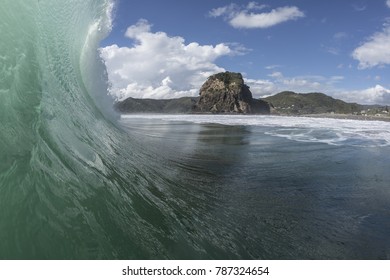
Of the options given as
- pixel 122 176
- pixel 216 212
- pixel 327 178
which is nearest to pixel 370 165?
pixel 327 178

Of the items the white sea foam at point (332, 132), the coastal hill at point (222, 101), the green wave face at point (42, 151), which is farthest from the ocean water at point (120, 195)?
the coastal hill at point (222, 101)

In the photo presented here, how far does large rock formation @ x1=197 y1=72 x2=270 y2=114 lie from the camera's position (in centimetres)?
16162

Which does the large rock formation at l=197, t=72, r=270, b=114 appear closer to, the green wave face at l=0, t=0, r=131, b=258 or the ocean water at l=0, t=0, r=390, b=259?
the ocean water at l=0, t=0, r=390, b=259

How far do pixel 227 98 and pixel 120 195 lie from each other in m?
160

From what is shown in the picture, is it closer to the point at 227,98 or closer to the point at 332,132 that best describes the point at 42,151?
the point at 332,132

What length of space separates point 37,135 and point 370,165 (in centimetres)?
1210

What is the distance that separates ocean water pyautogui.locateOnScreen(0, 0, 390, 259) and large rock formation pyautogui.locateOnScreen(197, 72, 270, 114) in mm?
147213

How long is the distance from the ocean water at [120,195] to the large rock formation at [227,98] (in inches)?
5796

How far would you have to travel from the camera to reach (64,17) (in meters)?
11.0

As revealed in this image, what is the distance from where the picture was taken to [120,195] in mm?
6004

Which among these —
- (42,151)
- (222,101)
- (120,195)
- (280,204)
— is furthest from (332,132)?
(222,101)

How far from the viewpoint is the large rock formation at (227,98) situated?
162m

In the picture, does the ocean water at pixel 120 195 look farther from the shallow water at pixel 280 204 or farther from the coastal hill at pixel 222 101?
the coastal hill at pixel 222 101
